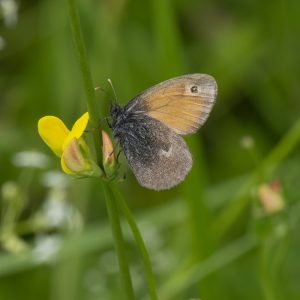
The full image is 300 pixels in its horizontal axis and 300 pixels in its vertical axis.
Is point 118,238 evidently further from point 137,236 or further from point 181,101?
point 181,101

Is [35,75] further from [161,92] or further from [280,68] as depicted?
[161,92]

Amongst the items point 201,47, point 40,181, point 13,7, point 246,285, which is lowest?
point 246,285

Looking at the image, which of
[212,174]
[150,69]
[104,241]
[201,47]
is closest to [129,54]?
[150,69]

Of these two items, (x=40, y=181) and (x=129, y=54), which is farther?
(x=129, y=54)

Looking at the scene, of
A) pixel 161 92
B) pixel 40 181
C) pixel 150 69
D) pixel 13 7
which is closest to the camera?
pixel 161 92

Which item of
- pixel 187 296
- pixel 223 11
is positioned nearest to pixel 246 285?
pixel 187 296

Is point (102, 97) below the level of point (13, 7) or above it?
below

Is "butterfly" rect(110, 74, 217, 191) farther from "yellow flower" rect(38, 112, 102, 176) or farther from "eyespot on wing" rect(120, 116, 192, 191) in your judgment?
"yellow flower" rect(38, 112, 102, 176)

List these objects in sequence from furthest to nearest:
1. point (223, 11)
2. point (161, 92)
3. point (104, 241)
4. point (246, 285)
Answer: point (223, 11), point (246, 285), point (104, 241), point (161, 92)
